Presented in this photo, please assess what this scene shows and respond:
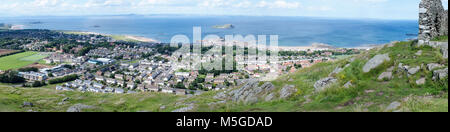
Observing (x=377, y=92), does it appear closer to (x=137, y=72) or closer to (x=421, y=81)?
(x=421, y=81)

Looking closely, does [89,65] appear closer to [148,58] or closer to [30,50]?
[148,58]

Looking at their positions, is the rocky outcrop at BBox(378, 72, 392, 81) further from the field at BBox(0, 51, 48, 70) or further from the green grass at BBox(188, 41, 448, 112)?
→ the field at BBox(0, 51, 48, 70)

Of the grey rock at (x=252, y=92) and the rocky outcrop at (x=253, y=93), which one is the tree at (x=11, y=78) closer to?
the rocky outcrop at (x=253, y=93)

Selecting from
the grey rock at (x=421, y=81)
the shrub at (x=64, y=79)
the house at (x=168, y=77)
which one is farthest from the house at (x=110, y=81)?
the grey rock at (x=421, y=81)

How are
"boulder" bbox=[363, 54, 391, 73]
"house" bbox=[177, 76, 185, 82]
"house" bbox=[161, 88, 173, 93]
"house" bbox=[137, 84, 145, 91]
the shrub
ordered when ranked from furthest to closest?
"house" bbox=[177, 76, 185, 82], the shrub, "house" bbox=[137, 84, 145, 91], "house" bbox=[161, 88, 173, 93], "boulder" bbox=[363, 54, 391, 73]

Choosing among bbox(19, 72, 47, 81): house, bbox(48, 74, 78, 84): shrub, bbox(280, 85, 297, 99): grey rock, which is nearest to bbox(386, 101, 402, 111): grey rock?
bbox(280, 85, 297, 99): grey rock
